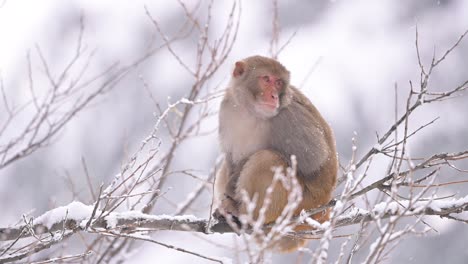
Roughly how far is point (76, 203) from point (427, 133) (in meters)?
19.1

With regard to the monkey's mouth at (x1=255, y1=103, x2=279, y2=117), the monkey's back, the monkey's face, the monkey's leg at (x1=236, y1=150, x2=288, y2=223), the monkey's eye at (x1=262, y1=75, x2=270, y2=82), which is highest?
the monkey's eye at (x1=262, y1=75, x2=270, y2=82)

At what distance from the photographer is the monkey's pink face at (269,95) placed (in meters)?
4.99

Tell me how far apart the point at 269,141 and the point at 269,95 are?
0.35 m

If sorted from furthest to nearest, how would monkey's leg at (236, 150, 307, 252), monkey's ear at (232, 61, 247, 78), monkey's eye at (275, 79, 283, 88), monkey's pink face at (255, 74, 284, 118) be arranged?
monkey's ear at (232, 61, 247, 78), monkey's eye at (275, 79, 283, 88), monkey's pink face at (255, 74, 284, 118), monkey's leg at (236, 150, 307, 252)

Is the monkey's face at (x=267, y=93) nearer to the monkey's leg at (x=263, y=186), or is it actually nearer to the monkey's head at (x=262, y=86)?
the monkey's head at (x=262, y=86)

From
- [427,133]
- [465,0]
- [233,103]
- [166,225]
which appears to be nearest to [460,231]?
[427,133]

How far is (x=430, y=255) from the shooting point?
59.3 feet

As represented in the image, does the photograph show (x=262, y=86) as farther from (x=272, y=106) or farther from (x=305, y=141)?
(x=305, y=141)

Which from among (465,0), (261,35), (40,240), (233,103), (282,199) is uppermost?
(465,0)

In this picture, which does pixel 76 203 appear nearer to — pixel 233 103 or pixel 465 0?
pixel 233 103

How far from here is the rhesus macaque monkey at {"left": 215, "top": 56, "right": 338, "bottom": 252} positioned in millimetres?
4723

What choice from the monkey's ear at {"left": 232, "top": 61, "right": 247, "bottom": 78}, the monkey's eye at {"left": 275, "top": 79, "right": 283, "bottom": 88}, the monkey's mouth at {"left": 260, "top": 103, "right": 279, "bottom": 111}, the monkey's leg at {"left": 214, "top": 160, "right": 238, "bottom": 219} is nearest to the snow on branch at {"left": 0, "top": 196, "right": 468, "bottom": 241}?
the monkey's leg at {"left": 214, "top": 160, "right": 238, "bottom": 219}

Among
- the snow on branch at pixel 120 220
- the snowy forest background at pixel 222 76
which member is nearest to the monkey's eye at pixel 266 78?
the snow on branch at pixel 120 220

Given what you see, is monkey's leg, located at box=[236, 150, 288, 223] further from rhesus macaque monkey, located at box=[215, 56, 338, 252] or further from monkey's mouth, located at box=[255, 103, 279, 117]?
monkey's mouth, located at box=[255, 103, 279, 117]
